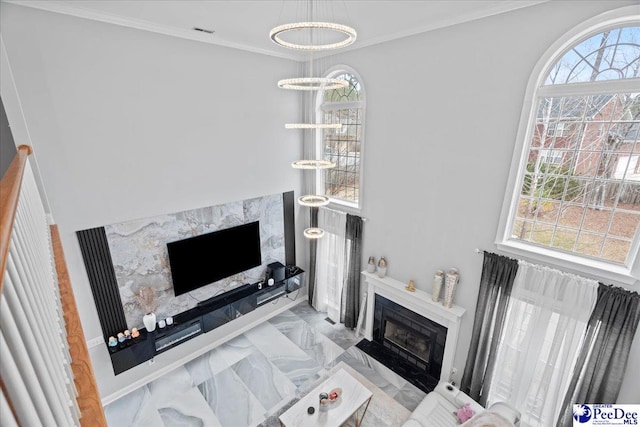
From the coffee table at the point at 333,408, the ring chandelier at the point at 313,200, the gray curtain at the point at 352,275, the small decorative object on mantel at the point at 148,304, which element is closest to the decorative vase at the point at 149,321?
the small decorative object on mantel at the point at 148,304

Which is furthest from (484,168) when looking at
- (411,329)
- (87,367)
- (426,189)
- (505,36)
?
(87,367)

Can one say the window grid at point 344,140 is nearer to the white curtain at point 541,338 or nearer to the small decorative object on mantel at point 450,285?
the small decorative object on mantel at point 450,285

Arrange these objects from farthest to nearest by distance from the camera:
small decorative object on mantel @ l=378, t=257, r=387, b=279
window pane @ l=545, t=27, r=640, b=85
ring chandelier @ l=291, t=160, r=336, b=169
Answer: small decorative object on mantel @ l=378, t=257, r=387, b=279, ring chandelier @ l=291, t=160, r=336, b=169, window pane @ l=545, t=27, r=640, b=85

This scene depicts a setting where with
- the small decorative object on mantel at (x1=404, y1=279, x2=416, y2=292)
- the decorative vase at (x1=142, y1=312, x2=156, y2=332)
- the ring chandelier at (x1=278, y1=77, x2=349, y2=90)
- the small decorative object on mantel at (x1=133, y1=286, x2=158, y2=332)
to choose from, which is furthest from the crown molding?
the small decorative object on mantel at (x1=404, y1=279, x2=416, y2=292)

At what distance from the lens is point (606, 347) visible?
280cm

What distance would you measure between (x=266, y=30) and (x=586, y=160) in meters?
3.80

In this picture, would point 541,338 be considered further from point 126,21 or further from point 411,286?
point 126,21

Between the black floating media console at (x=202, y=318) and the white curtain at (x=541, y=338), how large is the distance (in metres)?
3.41

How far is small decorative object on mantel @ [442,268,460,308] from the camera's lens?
3.81 m

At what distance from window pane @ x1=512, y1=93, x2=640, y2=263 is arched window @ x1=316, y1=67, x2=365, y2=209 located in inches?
88.4

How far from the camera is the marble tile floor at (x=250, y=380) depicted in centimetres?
383

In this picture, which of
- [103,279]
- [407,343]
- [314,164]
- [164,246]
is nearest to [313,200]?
[314,164]

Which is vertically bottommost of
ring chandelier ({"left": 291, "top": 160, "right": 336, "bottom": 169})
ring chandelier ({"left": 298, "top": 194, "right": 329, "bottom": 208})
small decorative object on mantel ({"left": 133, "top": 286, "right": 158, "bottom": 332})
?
small decorative object on mantel ({"left": 133, "top": 286, "right": 158, "bottom": 332})

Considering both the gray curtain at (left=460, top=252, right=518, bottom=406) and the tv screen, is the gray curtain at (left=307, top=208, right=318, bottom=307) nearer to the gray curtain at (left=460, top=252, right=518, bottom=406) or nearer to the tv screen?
the tv screen
